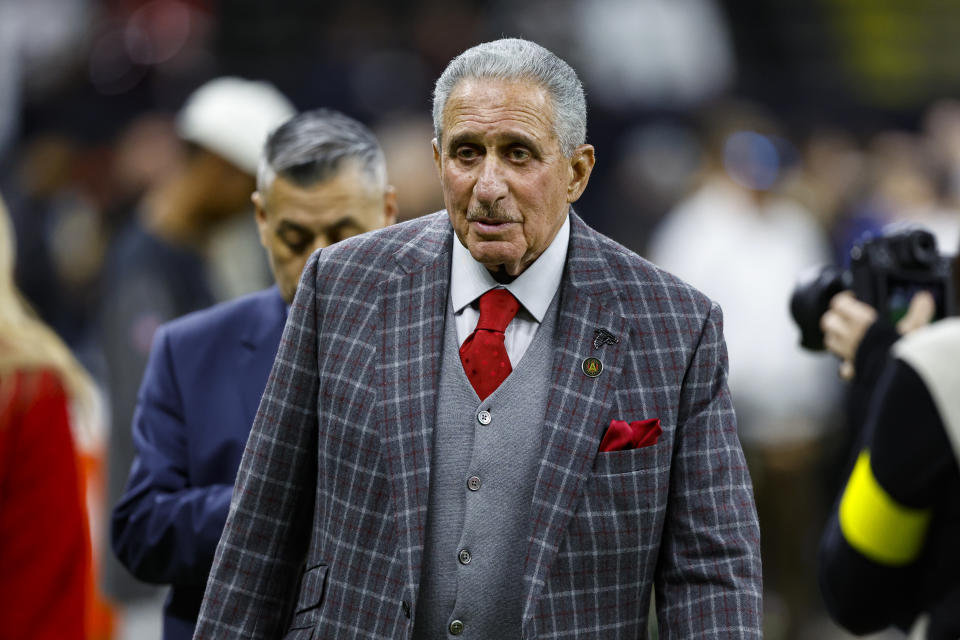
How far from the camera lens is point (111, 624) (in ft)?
23.3

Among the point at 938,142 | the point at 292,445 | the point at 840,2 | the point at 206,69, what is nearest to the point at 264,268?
the point at 292,445


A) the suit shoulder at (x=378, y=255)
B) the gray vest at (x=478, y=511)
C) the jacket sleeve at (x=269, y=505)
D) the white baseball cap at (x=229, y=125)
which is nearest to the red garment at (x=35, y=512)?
the jacket sleeve at (x=269, y=505)

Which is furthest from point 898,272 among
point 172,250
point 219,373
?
point 172,250

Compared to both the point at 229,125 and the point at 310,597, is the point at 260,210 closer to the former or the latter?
the point at 310,597

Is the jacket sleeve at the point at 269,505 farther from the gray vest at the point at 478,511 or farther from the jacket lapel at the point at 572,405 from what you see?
the jacket lapel at the point at 572,405

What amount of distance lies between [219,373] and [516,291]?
967 millimetres

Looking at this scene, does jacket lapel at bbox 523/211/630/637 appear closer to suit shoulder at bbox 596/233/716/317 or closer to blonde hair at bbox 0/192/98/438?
suit shoulder at bbox 596/233/716/317

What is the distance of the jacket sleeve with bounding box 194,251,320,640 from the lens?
2.99m

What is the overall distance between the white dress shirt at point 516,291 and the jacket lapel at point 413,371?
0.03 meters

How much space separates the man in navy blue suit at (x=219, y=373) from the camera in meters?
3.53

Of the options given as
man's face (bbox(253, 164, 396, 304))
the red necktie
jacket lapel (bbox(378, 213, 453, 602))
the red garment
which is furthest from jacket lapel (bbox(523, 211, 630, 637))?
the red garment

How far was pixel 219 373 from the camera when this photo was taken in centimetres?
372

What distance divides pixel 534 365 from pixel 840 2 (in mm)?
15222

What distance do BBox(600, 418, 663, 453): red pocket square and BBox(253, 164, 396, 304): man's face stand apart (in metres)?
1.08
